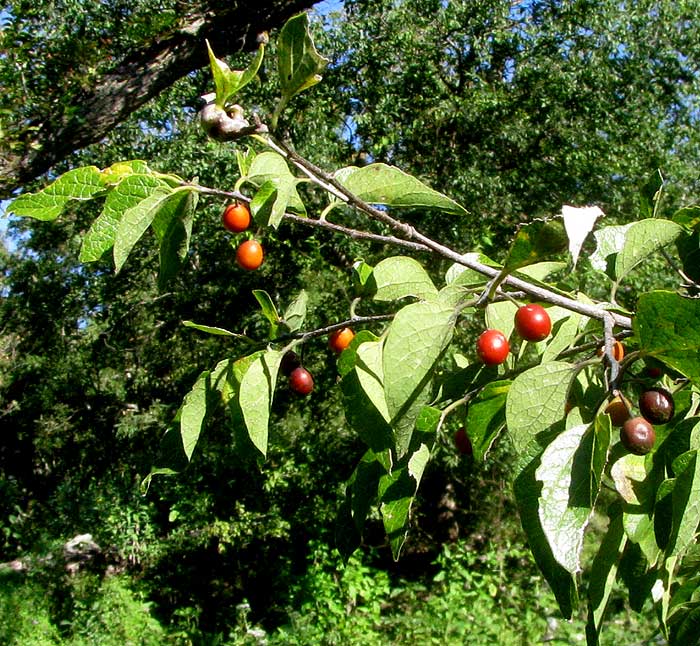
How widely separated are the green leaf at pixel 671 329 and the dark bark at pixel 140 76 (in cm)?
383

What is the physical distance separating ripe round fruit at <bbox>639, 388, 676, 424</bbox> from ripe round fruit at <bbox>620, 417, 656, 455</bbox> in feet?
0.12

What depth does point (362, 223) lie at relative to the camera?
5.32 meters

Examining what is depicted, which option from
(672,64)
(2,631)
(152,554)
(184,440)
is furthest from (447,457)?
(184,440)

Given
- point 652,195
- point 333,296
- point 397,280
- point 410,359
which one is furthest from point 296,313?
point 333,296

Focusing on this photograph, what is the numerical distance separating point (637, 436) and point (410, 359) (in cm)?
19

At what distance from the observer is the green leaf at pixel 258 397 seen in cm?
66

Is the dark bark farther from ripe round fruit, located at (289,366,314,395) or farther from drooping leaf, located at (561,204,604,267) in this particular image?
drooping leaf, located at (561,204,604,267)

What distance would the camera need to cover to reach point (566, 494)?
0.51 metres

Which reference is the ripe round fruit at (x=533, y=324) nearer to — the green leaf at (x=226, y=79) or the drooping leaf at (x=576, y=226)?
the drooping leaf at (x=576, y=226)

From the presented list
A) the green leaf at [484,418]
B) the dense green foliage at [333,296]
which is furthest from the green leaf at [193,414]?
the dense green foliage at [333,296]

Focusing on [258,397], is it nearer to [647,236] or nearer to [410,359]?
[410,359]

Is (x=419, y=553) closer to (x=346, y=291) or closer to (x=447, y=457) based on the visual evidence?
(x=447, y=457)

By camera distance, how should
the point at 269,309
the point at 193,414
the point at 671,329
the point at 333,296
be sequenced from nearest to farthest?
the point at 671,329, the point at 193,414, the point at 269,309, the point at 333,296

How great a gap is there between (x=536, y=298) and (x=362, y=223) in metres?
4.70
